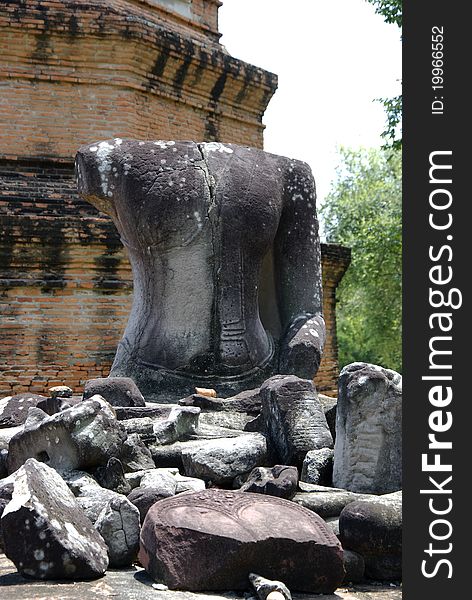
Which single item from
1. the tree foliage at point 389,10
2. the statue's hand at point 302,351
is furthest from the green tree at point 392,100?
the statue's hand at point 302,351

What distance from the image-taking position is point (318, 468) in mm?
4676

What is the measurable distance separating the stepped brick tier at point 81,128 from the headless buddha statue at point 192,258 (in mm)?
4706

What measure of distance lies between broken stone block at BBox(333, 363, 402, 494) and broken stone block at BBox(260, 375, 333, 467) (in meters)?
0.40

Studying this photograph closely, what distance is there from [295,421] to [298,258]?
1.90 meters

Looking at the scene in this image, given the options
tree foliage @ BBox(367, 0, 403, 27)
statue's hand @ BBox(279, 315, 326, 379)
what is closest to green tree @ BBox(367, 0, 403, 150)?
tree foliage @ BBox(367, 0, 403, 27)

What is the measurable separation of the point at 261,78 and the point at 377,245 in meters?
7.85

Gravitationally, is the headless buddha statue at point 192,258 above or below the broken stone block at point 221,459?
above

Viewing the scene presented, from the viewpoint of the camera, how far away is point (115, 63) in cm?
1227

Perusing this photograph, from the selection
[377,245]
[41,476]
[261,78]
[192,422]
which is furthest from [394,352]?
[41,476]

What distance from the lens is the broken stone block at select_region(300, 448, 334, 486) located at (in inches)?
183

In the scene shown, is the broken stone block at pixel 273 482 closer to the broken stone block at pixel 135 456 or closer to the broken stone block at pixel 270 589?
the broken stone block at pixel 135 456

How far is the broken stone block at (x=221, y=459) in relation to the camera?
4480 mm

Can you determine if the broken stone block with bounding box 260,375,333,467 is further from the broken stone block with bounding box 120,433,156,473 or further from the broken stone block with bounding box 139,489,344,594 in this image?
the broken stone block with bounding box 139,489,344,594

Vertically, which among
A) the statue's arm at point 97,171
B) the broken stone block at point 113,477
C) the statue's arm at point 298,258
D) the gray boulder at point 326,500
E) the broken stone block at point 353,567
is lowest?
the broken stone block at point 353,567
